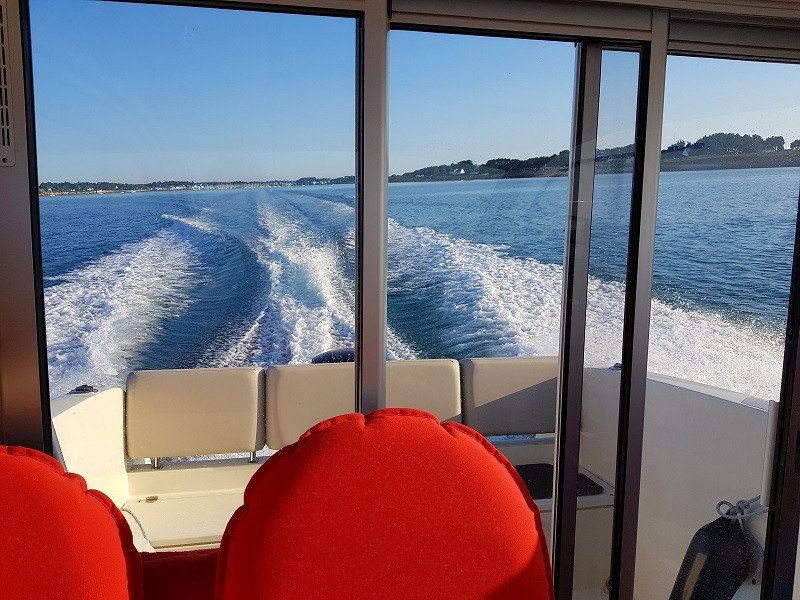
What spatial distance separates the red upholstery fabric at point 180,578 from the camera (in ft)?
4.26

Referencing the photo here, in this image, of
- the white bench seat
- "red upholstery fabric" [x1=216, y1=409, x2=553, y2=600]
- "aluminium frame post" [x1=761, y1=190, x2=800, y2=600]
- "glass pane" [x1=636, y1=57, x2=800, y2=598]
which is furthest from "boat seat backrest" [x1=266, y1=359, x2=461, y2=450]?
"aluminium frame post" [x1=761, y1=190, x2=800, y2=600]

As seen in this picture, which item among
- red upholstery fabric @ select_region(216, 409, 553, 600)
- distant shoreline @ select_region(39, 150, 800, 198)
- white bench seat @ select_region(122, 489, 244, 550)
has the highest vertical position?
distant shoreline @ select_region(39, 150, 800, 198)

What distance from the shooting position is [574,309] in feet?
6.09

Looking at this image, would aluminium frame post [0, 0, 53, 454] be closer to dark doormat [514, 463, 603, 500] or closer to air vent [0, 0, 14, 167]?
air vent [0, 0, 14, 167]

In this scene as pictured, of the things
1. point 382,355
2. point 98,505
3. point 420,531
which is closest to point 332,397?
point 382,355

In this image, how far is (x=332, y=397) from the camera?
167 cm

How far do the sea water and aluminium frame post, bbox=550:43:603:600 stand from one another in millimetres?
29

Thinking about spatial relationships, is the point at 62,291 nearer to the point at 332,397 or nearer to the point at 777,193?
the point at 332,397

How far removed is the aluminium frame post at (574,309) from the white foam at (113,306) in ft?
3.25

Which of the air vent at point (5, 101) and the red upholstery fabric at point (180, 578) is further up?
the air vent at point (5, 101)

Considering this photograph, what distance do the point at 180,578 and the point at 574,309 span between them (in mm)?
1176

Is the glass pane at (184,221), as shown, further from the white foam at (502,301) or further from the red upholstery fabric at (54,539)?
the red upholstery fabric at (54,539)

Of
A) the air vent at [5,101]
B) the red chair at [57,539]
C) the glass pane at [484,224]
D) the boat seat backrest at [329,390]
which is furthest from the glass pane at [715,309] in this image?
the air vent at [5,101]

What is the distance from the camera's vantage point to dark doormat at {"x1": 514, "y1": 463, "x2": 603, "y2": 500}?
75.1 inches
